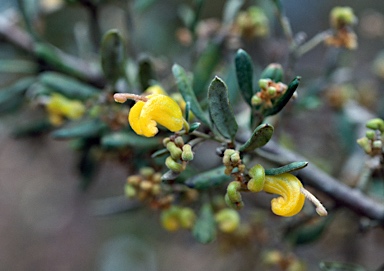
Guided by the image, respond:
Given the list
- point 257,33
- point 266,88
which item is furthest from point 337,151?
point 266,88

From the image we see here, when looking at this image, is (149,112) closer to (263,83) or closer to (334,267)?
(263,83)

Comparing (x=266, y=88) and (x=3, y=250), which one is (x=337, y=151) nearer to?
(x=266, y=88)

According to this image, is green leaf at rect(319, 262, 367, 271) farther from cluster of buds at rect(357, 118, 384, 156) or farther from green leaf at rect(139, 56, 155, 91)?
green leaf at rect(139, 56, 155, 91)

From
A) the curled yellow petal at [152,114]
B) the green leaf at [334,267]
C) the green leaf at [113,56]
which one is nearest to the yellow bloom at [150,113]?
the curled yellow petal at [152,114]

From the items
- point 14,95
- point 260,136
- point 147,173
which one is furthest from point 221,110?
point 14,95

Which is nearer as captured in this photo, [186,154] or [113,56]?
[186,154]
